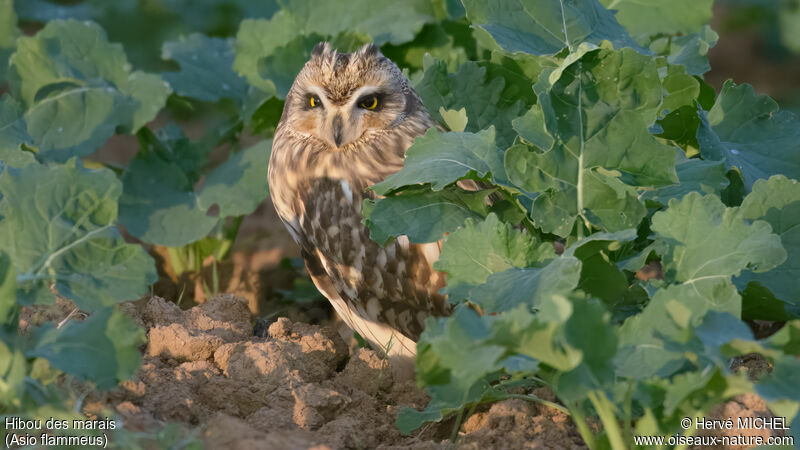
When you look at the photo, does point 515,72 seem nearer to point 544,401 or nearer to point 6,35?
point 544,401

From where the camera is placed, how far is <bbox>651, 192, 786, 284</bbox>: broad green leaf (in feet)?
9.64

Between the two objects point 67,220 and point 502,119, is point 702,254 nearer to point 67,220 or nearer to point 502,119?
point 502,119

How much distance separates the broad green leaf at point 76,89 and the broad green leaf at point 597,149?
8.13 ft

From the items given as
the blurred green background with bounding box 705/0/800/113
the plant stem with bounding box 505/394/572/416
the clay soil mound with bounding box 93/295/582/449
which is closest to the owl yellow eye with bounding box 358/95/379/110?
the clay soil mound with bounding box 93/295/582/449

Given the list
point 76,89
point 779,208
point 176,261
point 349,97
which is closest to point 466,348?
point 779,208

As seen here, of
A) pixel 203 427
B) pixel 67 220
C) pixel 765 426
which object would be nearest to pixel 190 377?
pixel 203 427

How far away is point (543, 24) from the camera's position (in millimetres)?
3896

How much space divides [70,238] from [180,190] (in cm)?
194

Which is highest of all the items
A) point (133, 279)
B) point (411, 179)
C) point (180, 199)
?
point (411, 179)

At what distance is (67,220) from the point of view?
3074 mm

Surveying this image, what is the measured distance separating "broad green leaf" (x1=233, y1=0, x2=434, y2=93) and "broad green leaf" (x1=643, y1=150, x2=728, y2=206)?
2.00m

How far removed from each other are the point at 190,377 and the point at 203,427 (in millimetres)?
454

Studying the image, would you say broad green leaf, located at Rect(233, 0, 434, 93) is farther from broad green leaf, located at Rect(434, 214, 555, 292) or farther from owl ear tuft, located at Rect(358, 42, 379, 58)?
broad green leaf, located at Rect(434, 214, 555, 292)

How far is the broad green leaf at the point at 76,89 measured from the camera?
4.78m
